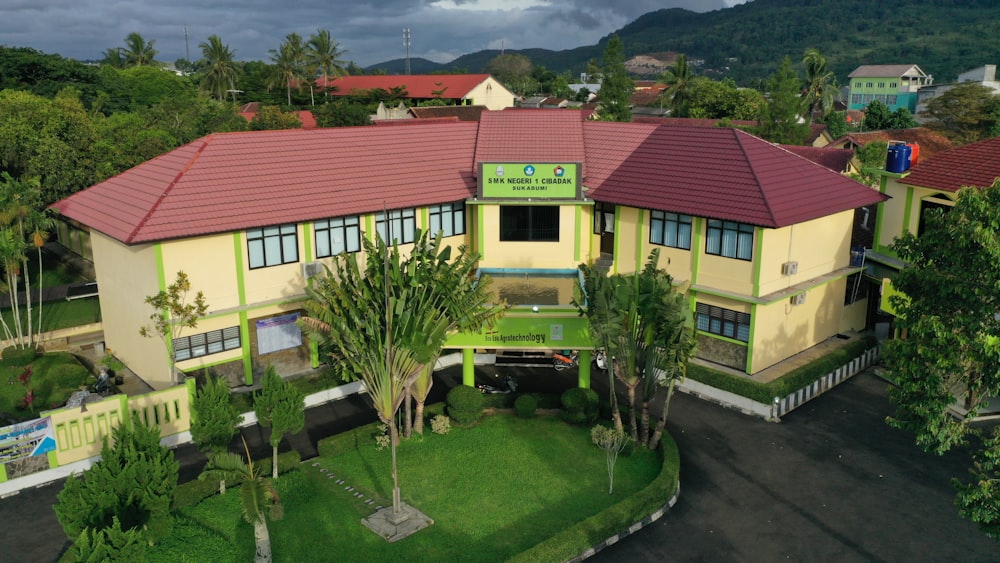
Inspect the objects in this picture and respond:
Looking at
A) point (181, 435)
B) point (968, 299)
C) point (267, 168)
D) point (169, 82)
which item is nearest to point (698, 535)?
point (968, 299)

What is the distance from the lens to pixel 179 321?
96.4ft

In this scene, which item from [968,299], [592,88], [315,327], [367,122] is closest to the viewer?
Result: [968,299]

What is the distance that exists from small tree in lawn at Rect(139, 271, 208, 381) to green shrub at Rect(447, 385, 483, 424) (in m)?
10.5

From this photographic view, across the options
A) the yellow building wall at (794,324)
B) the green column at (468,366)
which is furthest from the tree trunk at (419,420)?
the yellow building wall at (794,324)

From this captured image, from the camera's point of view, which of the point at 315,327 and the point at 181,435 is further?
the point at 181,435

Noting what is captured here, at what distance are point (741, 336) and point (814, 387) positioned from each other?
147 inches

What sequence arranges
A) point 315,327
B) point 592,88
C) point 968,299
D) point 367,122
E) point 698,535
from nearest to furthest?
point 968,299, point 698,535, point 315,327, point 367,122, point 592,88

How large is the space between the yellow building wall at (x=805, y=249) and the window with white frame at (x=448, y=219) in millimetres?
14301

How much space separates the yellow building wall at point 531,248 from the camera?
35.8 metres

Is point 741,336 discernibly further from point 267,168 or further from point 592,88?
point 592,88

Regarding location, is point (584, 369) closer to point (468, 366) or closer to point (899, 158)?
point (468, 366)

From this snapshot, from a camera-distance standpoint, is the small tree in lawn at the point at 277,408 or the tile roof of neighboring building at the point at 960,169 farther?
the tile roof of neighboring building at the point at 960,169

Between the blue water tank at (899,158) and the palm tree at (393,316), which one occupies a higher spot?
the blue water tank at (899,158)

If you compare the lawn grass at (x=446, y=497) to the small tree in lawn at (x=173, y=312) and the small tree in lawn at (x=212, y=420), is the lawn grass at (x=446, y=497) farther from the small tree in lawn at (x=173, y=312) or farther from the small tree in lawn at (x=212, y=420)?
the small tree in lawn at (x=173, y=312)
